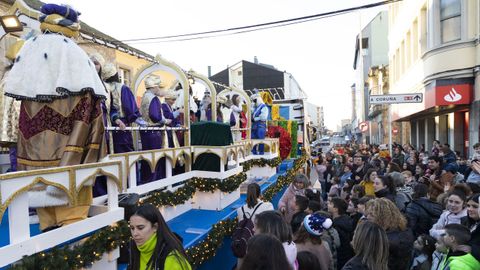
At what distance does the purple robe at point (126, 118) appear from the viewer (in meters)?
4.50

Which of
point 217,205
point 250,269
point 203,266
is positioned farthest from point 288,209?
point 250,269

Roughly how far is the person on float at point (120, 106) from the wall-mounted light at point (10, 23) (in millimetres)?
1000

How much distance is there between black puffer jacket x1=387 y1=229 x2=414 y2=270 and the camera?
3.55 metres

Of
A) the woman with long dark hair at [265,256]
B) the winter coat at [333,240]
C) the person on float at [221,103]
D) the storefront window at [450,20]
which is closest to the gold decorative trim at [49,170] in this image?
the woman with long dark hair at [265,256]

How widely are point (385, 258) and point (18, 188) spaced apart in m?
2.84

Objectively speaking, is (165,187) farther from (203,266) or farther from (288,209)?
(288,209)

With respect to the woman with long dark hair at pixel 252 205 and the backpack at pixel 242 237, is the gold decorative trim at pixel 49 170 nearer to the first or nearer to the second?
the backpack at pixel 242 237

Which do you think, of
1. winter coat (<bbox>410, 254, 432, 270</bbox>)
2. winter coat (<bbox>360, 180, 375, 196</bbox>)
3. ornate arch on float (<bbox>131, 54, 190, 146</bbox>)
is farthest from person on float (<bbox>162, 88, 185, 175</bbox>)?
winter coat (<bbox>410, 254, 432, 270</bbox>)

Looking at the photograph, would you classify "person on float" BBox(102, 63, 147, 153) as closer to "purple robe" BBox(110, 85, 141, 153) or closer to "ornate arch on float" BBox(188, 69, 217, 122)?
"purple robe" BBox(110, 85, 141, 153)

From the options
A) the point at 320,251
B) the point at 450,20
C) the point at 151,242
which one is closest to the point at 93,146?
the point at 151,242

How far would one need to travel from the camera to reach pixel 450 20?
11789mm

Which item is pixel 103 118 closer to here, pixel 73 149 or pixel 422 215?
pixel 73 149

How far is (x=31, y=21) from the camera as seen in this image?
4176 millimetres

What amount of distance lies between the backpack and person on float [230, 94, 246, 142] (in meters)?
5.12
